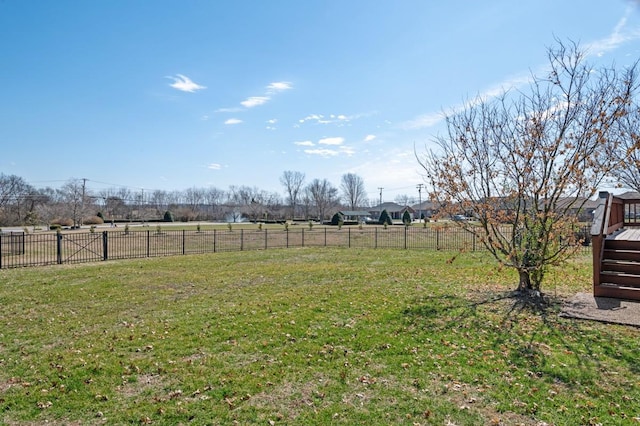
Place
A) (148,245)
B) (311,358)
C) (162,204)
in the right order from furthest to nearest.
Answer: (162,204) → (148,245) → (311,358)

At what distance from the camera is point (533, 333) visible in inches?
205

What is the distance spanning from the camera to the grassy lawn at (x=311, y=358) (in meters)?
3.30

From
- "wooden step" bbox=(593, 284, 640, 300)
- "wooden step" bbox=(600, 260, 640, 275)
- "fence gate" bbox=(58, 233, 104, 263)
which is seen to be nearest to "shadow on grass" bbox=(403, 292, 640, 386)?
"wooden step" bbox=(593, 284, 640, 300)

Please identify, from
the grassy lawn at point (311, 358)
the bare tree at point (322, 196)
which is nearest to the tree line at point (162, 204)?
the bare tree at point (322, 196)

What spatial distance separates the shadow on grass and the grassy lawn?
0.03 metres

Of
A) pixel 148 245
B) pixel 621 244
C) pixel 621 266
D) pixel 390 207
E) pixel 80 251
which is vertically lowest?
pixel 80 251

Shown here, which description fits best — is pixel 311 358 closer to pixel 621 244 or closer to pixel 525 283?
pixel 525 283

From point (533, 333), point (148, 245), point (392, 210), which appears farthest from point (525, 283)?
point (392, 210)

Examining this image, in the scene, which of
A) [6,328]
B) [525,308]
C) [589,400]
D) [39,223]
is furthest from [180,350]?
[39,223]

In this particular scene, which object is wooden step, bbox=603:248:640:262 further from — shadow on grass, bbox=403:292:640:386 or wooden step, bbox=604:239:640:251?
shadow on grass, bbox=403:292:640:386

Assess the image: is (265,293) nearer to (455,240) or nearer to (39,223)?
(455,240)

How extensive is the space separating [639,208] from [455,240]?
9369mm

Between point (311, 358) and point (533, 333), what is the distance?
3.23 meters

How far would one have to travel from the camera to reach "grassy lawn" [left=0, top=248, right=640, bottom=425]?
3.30 meters
